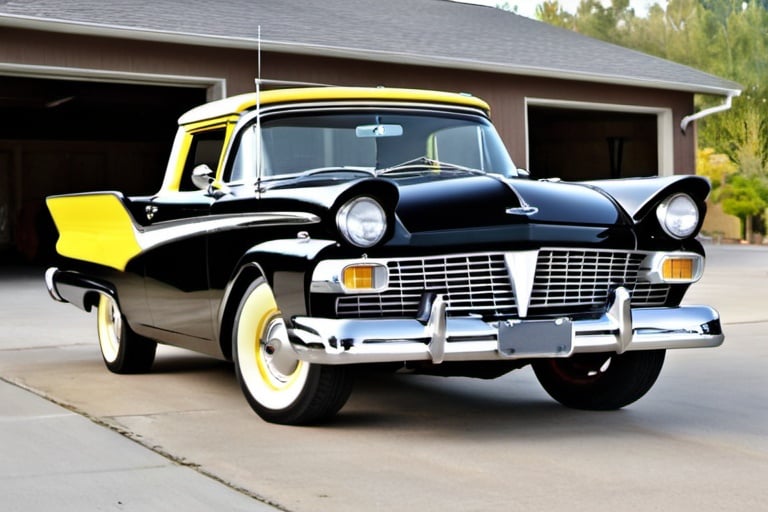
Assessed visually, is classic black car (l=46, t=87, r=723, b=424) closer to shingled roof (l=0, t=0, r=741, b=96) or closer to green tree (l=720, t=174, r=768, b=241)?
shingled roof (l=0, t=0, r=741, b=96)

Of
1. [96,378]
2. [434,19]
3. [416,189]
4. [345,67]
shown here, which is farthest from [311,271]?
[434,19]

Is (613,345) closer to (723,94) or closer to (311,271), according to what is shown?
(311,271)

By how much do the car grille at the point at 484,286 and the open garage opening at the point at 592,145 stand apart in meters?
21.9

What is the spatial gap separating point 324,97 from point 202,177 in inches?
30.2

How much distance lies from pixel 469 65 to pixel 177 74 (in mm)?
4746

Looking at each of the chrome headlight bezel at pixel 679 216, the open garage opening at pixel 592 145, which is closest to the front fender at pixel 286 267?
the chrome headlight bezel at pixel 679 216

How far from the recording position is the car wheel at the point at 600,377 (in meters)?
6.16

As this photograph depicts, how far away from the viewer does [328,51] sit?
17.1 metres

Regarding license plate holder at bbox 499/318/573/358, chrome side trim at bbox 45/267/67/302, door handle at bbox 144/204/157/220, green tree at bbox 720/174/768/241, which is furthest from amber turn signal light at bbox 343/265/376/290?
green tree at bbox 720/174/768/241

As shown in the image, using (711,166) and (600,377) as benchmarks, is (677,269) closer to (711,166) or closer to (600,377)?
(600,377)

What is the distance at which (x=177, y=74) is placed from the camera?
16391 millimetres

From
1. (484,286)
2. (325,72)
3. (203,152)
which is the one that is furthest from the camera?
(325,72)

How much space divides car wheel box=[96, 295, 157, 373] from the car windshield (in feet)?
5.52

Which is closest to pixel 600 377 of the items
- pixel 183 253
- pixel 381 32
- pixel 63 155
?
pixel 183 253
